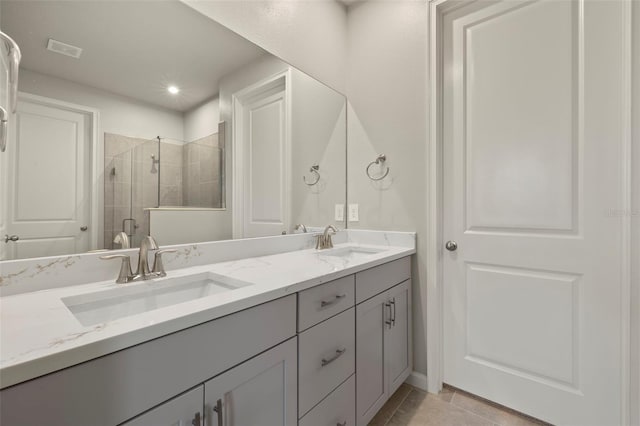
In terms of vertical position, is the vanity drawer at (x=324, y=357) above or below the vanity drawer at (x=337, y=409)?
above

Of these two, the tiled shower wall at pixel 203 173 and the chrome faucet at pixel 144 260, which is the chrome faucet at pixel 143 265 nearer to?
the chrome faucet at pixel 144 260

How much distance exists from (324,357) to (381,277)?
546 mm

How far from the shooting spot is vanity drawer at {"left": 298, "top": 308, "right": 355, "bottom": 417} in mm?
1009

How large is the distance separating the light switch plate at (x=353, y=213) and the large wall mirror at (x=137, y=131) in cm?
56

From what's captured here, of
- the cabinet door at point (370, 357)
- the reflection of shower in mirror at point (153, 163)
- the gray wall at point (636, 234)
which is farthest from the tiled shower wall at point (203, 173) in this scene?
the gray wall at point (636, 234)

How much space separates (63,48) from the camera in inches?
38.2

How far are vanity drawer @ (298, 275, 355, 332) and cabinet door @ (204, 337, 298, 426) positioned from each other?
9 centimetres

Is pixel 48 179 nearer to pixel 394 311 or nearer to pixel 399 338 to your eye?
pixel 394 311

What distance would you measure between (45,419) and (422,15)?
7.59 feet

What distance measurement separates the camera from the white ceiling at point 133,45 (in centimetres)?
93

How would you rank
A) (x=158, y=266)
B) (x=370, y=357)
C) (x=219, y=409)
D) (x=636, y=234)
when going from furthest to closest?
(x=370, y=357), (x=636, y=234), (x=158, y=266), (x=219, y=409)

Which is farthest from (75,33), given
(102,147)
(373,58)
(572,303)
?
(572,303)

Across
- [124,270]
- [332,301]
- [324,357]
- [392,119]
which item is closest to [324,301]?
[332,301]

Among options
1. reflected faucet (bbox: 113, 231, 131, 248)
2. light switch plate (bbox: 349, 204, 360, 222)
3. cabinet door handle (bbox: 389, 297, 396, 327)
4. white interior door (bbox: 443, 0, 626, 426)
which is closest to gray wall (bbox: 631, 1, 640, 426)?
white interior door (bbox: 443, 0, 626, 426)
